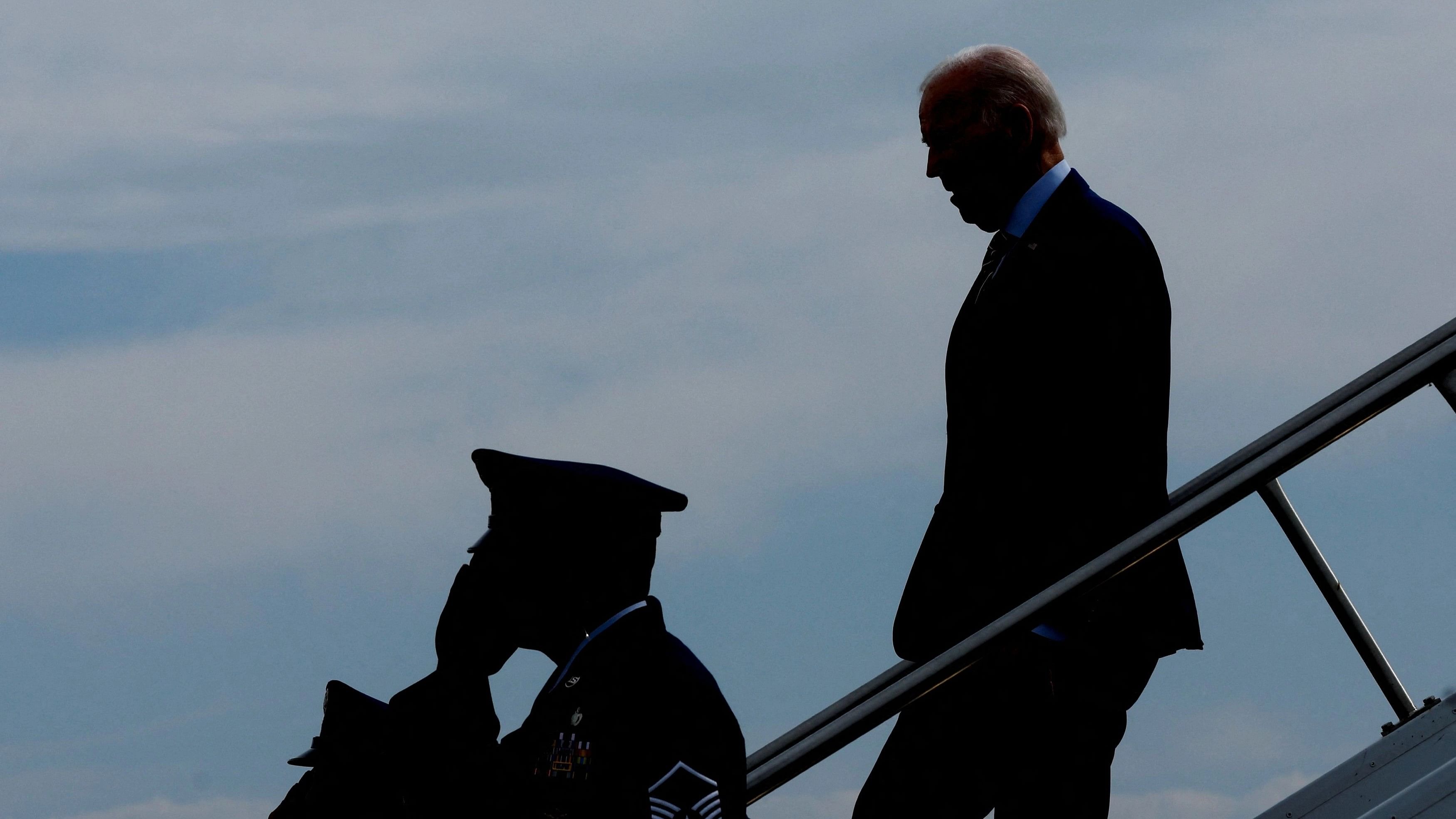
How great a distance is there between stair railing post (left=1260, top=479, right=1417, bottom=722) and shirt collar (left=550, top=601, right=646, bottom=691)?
1556mm

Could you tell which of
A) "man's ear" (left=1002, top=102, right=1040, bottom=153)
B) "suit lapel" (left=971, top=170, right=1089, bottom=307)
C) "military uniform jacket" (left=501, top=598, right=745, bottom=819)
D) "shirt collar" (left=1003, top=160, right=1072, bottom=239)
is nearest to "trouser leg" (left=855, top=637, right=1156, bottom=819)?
"military uniform jacket" (left=501, top=598, right=745, bottom=819)

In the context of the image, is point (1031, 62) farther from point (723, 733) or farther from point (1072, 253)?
point (723, 733)

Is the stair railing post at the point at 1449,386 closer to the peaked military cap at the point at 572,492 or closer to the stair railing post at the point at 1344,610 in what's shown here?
the stair railing post at the point at 1344,610

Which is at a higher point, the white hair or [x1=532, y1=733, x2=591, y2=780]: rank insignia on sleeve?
the white hair

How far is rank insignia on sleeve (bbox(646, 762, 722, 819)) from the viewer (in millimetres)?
2182

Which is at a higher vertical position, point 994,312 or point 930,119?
point 930,119

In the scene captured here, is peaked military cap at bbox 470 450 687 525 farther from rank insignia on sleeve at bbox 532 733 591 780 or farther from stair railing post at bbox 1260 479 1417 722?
stair railing post at bbox 1260 479 1417 722

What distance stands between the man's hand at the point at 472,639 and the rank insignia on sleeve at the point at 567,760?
0.49 ft

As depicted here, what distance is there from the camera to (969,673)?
253 centimetres

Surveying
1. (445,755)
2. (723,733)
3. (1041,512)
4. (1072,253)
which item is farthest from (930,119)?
(445,755)

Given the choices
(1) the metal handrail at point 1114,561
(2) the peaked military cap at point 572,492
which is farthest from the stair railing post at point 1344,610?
(2) the peaked military cap at point 572,492

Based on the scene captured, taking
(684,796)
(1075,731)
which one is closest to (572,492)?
(684,796)

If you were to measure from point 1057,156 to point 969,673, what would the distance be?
94 centimetres

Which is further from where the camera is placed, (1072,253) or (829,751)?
(1072,253)
